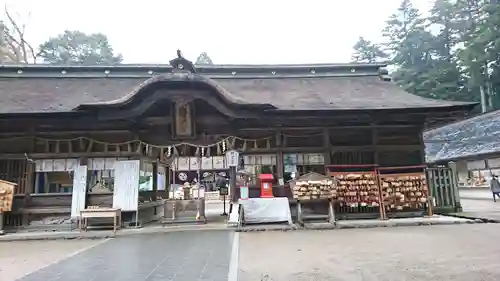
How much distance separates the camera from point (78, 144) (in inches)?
401

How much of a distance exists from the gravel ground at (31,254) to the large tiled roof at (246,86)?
12.8 ft

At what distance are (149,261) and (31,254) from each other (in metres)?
2.63

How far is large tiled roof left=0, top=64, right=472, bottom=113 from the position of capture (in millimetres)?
10508

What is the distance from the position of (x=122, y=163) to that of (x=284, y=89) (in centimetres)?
624

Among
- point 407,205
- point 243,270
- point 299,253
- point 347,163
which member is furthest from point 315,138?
point 243,270

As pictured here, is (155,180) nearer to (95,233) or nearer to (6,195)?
(95,233)

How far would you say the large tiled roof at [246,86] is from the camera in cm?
1051

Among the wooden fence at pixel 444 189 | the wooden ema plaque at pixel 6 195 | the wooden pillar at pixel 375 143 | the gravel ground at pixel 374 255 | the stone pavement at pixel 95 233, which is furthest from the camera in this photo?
the wooden fence at pixel 444 189

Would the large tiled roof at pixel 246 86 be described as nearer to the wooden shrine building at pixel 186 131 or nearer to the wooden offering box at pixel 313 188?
the wooden shrine building at pixel 186 131

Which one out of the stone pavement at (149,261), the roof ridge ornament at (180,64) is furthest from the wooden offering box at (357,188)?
the roof ridge ornament at (180,64)

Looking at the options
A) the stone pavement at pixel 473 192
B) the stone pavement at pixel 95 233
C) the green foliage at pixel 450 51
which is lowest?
the stone pavement at pixel 95 233

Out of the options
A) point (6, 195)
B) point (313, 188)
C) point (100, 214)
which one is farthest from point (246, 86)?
point (6, 195)

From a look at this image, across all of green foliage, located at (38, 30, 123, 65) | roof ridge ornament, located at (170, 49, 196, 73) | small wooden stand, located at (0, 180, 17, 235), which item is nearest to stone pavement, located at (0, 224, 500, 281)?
small wooden stand, located at (0, 180, 17, 235)

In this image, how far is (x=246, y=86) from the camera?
13.0 m
